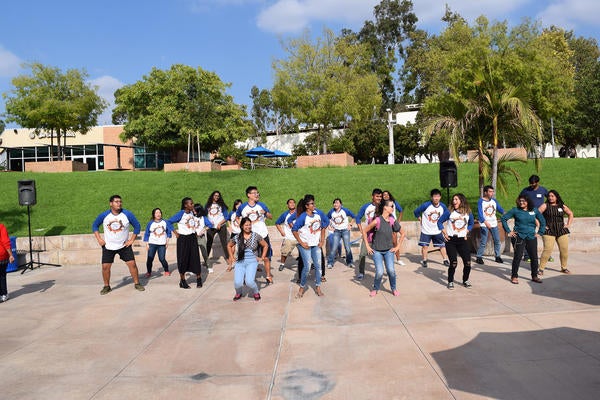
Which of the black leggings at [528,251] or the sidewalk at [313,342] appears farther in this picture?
the black leggings at [528,251]

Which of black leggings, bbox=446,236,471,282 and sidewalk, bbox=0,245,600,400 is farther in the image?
black leggings, bbox=446,236,471,282

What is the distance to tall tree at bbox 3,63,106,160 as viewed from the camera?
32.0 m

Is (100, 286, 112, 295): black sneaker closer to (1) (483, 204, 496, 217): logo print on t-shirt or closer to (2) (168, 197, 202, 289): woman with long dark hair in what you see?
(2) (168, 197, 202, 289): woman with long dark hair

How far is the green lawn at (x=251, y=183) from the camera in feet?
51.3

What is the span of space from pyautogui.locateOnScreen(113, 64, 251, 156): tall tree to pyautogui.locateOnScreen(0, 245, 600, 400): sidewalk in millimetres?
26337

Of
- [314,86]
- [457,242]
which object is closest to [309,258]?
[457,242]

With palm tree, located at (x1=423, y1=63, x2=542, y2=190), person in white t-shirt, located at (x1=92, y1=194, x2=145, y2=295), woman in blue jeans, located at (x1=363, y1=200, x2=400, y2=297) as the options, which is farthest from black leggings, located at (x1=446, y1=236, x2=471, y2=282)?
person in white t-shirt, located at (x1=92, y1=194, x2=145, y2=295)

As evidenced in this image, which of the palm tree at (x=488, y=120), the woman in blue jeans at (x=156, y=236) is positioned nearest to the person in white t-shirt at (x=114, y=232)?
the woman in blue jeans at (x=156, y=236)

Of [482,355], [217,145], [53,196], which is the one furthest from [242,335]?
[217,145]

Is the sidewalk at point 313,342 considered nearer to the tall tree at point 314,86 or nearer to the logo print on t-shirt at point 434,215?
the logo print on t-shirt at point 434,215

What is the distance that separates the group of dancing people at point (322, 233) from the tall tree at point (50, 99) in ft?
91.4

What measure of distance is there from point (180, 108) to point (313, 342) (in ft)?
113

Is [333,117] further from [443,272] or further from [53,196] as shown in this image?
[443,272]

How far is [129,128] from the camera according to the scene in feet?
126
